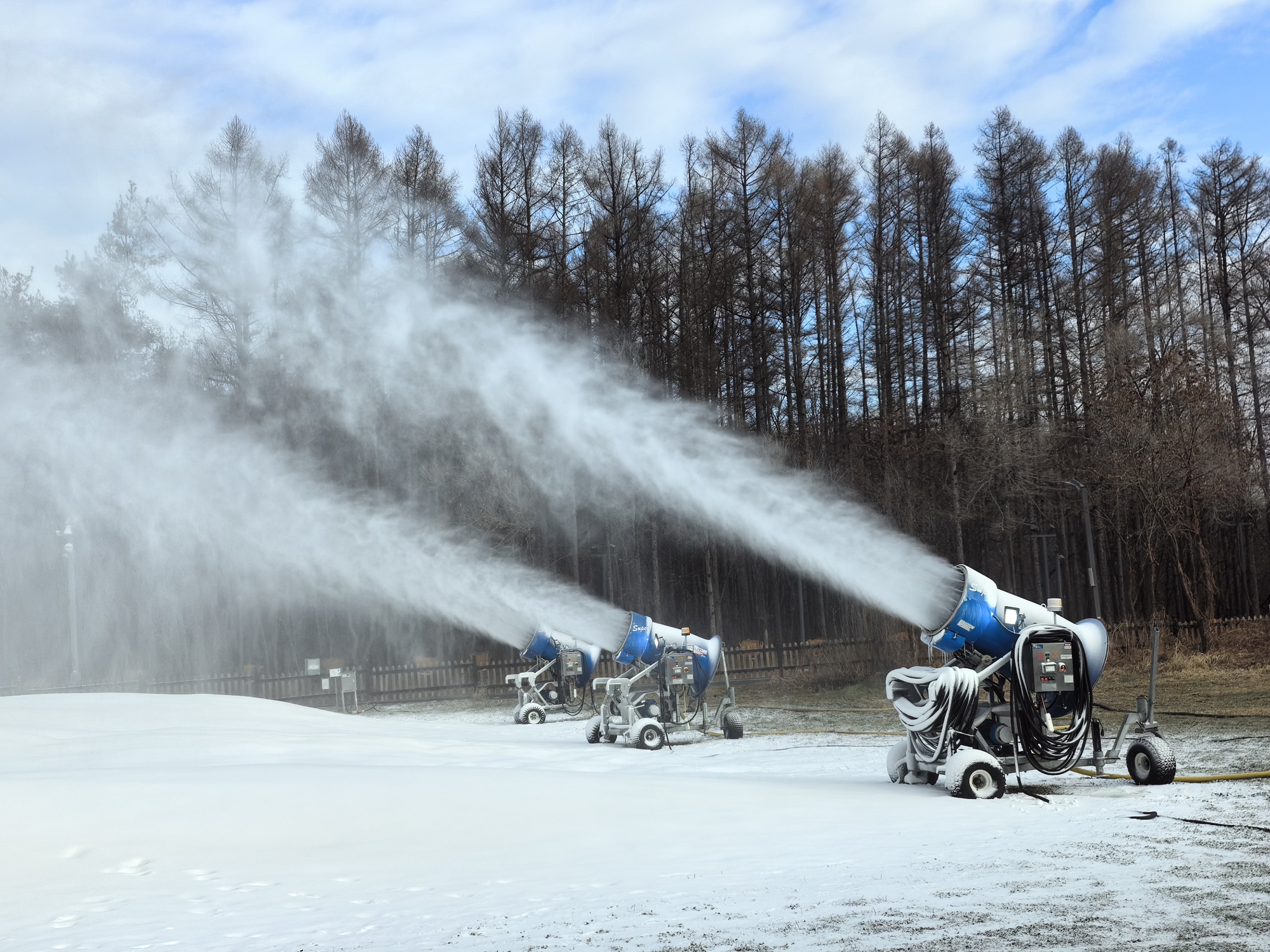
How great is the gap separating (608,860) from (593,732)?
10060 mm

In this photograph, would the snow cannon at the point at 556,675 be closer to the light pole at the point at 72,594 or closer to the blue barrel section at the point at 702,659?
the blue barrel section at the point at 702,659

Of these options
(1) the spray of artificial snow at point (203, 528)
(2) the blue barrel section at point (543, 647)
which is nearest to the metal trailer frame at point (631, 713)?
(2) the blue barrel section at point (543, 647)

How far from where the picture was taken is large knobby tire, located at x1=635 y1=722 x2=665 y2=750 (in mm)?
16297

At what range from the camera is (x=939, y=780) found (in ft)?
34.8

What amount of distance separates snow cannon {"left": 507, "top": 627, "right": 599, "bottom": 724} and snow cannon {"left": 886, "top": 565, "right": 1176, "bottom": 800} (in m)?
12.0

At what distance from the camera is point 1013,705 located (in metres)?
9.92

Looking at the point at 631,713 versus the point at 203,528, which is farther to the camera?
the point at 203,528

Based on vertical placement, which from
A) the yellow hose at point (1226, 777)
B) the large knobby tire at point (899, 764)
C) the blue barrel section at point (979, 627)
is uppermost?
the blue barrel section at point (979, 627)

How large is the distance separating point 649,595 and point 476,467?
28.4ft

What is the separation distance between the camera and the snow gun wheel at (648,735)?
1630 cm

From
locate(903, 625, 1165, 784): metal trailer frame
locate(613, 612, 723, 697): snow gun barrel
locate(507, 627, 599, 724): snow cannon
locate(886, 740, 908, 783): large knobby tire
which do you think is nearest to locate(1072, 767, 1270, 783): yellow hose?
locate(903, 625, 1165, 784): metal trailer frame

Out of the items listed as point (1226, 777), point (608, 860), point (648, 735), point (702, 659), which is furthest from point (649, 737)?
point (608, 860)

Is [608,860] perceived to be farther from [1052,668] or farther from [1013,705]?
[1052,668]

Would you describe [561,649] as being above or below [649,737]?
above
